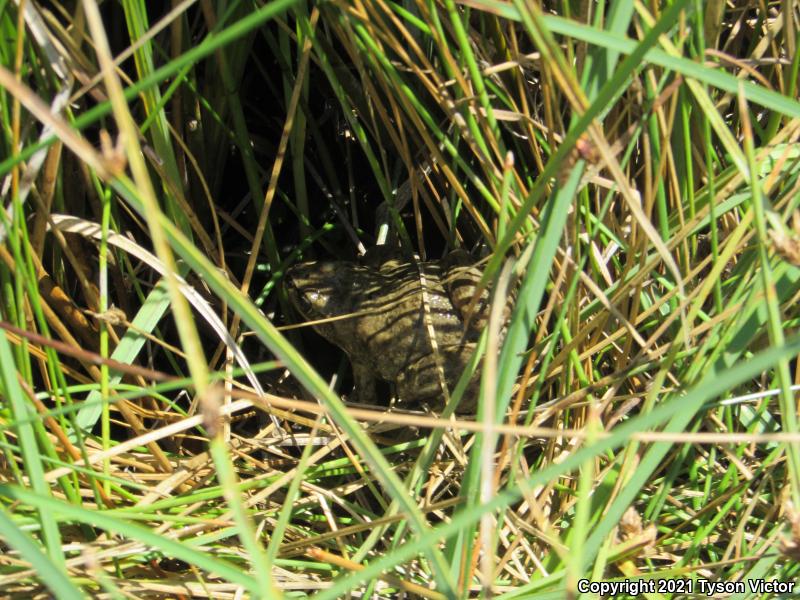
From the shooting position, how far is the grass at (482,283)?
149cm

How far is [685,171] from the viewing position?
72.0 inches

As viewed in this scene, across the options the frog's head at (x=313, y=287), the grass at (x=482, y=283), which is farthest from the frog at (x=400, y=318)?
the grass at (x=482, y=283)

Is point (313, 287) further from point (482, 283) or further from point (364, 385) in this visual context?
point (482, 283)

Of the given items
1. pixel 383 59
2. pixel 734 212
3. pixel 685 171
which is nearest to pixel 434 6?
pixel 383 59

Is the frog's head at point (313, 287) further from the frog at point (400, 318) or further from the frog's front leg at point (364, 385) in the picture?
the frog's front leg at point (364, 385)

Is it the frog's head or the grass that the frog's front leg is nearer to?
the grass

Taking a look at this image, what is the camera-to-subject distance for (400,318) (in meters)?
2.23

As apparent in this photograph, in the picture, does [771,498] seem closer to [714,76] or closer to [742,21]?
[714,76]

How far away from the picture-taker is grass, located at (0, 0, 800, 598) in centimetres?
149

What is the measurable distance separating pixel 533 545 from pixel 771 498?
675 millimetres

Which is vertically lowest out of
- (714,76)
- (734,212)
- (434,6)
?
(734,212)

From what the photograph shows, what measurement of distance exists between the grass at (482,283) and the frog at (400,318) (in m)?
0.12

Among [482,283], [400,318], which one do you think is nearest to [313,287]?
[400,318]

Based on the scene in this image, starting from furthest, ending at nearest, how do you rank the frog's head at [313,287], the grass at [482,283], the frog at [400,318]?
the frog's head at [313,287] → the frog at [400,318] → the grass at [482,283]
